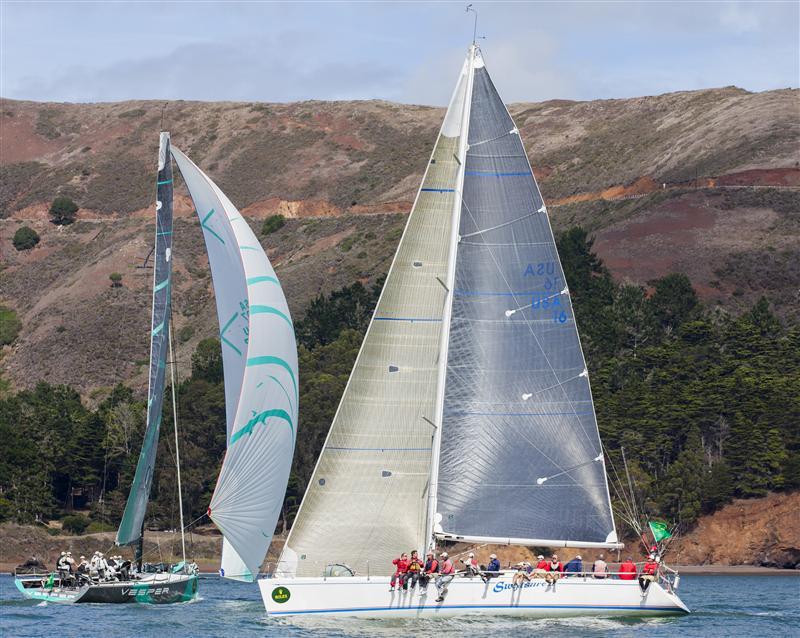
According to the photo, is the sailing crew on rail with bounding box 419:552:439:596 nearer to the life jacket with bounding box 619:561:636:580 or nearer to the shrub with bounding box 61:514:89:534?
the life jacket with bounding box 619:561:636:580

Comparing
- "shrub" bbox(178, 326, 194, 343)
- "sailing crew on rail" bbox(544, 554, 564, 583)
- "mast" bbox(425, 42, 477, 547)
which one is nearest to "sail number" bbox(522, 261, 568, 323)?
"mast" bbox(425, 42, 477, 547)

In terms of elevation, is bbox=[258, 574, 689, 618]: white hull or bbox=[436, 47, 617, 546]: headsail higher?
bbox=[436, 47, 617, 546]: headsail

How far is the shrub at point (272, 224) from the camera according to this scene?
173500 millimetres

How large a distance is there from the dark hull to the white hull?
8.80 m

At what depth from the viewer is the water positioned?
33.8m

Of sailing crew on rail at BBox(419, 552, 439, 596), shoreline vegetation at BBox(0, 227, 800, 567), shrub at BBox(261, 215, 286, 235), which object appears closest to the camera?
sailing crew on rail at BBox(419, 552, 439, 596)

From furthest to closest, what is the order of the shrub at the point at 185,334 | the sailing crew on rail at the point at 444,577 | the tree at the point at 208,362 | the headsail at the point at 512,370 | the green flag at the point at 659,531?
the shrub at the point at 185,334, the tree at the point at 208,362, the green flag at the point at 659,531, the headsail at the point at 512,370, the sailing crew on rail at the point at 444,577

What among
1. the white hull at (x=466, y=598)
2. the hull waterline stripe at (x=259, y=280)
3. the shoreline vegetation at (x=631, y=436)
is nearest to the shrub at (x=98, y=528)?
the shoreline vegetation at (x=631, y=436)

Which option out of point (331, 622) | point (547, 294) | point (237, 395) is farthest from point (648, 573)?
point (237, 395)

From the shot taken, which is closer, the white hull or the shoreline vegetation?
the white hull

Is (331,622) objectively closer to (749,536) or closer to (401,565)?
(401,565)

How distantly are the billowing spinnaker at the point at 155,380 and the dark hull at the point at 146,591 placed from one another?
1.26 m

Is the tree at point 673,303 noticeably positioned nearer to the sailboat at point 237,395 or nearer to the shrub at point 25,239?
the sailboat at point 237,395

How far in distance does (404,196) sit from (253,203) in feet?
73.2
